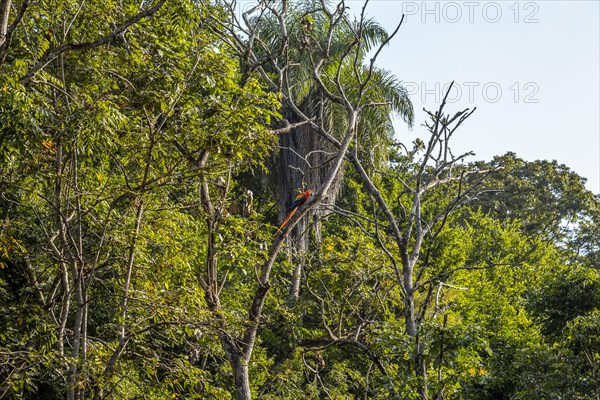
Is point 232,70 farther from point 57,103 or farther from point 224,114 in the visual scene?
point 57,103

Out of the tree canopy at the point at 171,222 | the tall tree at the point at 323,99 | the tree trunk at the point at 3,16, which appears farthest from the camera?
the tall tree at the point at 323,99

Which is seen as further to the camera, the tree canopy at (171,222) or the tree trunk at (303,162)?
the tree trunk at (303,162)

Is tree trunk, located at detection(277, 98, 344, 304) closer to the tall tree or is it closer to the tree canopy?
the tall tree

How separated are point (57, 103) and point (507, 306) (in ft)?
48.6

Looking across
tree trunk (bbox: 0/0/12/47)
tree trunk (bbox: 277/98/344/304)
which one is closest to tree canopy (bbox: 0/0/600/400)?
tree trunk (bbox: 0/0/12/47)

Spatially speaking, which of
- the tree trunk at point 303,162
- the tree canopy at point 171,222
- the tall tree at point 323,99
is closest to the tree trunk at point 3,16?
the tree canopy at point 171,222

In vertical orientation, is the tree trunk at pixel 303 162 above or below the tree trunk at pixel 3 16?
above

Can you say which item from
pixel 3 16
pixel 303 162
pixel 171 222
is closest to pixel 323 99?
pixel 303 162

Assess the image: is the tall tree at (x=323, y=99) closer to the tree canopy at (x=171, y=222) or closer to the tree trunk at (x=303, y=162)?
the tree trunk at (x=303, y=162)

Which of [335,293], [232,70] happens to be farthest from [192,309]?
[335,293]

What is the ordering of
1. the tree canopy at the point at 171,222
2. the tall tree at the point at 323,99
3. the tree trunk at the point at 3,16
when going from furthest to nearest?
the tall tree at the point at 323,99 < the tree canopy at the point at 171,222 < the tree trunk at the point at 3,16

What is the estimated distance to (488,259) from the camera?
74.8 ft

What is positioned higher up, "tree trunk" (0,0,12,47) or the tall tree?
the tall tree

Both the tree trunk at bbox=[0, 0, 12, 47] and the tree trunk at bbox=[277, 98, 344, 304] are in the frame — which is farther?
the tree trunk at bbox=[277, 98, 344, 304]
